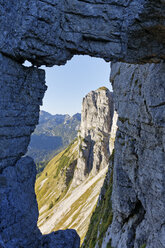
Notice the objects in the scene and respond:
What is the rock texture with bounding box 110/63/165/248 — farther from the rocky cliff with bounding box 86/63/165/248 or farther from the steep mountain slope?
the steep mountain slope

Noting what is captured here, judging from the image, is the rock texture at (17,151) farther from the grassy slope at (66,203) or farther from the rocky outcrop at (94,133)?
→ the rocky outcrop at (94,133)

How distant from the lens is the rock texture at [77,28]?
908 cm

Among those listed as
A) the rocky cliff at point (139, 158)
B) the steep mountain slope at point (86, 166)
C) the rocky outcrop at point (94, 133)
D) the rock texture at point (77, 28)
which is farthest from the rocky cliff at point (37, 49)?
the rocky outcrop at point (94, 133)

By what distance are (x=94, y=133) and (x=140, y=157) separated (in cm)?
12036

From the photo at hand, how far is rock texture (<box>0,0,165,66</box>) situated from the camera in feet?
29.8

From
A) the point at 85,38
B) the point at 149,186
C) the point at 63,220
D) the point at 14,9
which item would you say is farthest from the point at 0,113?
the point at 63,220

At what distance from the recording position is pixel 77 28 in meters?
10.1

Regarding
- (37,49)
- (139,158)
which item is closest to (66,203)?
(139,158)

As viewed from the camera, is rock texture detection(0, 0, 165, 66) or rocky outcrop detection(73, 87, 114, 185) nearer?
rock texture detection(0, 0, 165, 66)

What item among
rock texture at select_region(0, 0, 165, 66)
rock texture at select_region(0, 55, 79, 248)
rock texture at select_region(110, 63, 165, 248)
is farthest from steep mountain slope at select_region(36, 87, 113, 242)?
rock texture at select_region(0, 0, 165, 66)

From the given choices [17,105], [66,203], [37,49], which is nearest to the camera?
[37,49]

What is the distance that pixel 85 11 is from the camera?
9.88 meters

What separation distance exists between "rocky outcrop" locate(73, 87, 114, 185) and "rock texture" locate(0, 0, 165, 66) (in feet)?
382

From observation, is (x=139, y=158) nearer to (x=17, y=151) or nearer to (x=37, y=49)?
(x=17, y=151)
